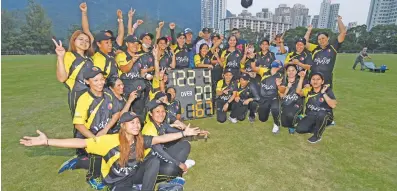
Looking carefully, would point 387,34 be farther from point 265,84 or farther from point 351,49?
point 265,84

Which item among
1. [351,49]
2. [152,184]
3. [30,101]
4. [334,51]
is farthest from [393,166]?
[351,49]

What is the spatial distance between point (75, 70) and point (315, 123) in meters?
5.66

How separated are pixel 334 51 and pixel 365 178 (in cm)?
382

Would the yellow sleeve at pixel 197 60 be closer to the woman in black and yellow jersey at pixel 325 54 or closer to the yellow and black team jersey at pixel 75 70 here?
the woman in black and yellow jersey at pixel 325 54

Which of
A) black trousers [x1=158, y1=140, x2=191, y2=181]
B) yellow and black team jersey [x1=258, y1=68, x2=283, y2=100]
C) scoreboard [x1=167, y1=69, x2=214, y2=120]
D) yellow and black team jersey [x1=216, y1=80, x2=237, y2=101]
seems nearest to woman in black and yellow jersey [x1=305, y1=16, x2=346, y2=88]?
yellow and black team jersey [x1=258, y1=68, x2=283, y2=100]

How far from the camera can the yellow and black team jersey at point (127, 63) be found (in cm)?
621

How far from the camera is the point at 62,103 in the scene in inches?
386

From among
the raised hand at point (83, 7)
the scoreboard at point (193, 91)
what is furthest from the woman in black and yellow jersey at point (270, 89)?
the raised hand at point (83, 7)

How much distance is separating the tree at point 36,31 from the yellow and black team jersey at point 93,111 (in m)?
76.5

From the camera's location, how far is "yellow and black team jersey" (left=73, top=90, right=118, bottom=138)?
4.24 meters

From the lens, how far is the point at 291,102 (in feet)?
22.8

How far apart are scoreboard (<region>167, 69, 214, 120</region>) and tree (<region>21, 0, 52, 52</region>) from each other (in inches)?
2944

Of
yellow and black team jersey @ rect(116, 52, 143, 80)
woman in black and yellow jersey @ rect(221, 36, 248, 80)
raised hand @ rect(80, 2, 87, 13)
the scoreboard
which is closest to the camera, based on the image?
raised hand @ rect(80, 2, 87, 13)

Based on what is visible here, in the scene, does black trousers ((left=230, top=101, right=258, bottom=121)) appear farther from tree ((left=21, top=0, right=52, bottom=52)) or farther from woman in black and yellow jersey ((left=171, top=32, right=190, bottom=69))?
tree ((left=21, top=0, right=52, bottom=52))
